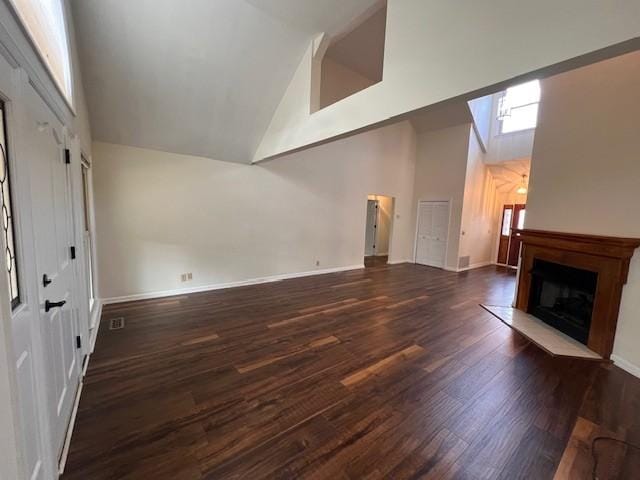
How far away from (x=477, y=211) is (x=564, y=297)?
13.2 feet

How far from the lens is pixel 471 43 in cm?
164

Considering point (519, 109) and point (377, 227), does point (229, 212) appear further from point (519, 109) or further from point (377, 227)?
point (519, 109)

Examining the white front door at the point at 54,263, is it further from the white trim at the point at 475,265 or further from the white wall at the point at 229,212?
the white trim at the point at 475,265

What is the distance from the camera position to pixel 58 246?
1651 millimetres

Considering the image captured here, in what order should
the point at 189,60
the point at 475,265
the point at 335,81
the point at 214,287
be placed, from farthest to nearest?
the point at 475,265
the point at 335,81
the point at 214,287
the point at 189,60

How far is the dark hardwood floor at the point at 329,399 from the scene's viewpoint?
1544mm

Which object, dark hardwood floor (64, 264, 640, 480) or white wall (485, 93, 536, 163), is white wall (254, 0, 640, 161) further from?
white wall (485, 93, 536, 163)

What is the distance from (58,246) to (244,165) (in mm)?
3412

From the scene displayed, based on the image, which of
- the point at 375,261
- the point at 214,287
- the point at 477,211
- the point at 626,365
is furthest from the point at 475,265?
the point at 214,287

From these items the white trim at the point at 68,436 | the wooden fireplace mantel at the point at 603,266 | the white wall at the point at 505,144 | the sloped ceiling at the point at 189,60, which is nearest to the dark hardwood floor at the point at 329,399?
the white trim at the point at 68,436

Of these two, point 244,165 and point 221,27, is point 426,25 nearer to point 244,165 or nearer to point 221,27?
point 221,27

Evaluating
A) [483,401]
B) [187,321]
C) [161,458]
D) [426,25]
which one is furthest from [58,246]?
[483,401]

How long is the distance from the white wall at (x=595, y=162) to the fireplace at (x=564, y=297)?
1.44 feet

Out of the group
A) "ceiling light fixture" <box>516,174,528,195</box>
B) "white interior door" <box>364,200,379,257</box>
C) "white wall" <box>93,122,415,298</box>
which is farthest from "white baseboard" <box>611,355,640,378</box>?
"white interior door" <box>364,200,379,257</box>
